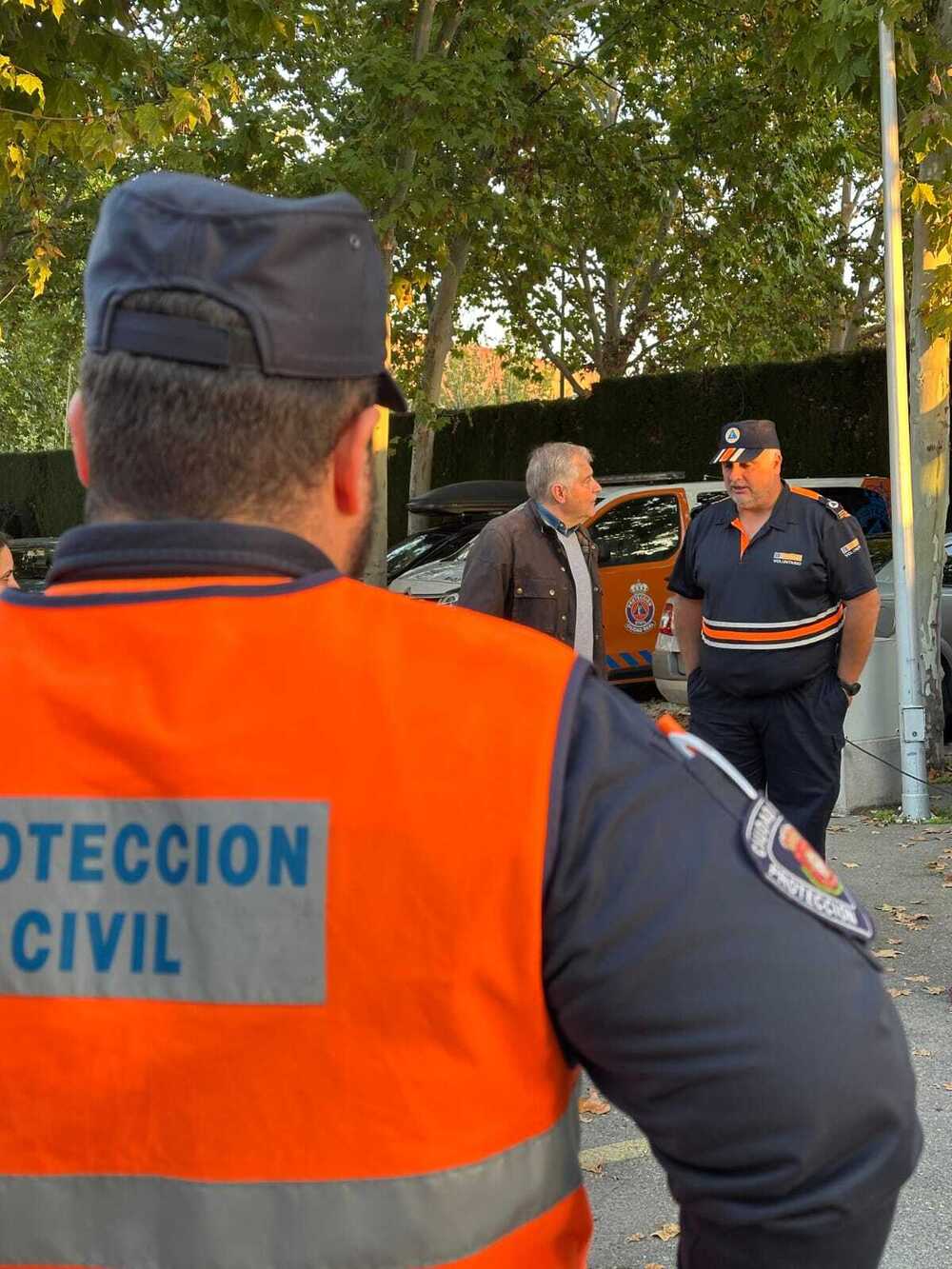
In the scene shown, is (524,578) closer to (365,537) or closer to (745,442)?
(745,442)

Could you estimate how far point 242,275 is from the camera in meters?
1.24

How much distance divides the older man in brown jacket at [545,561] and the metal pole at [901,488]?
10.2 ft

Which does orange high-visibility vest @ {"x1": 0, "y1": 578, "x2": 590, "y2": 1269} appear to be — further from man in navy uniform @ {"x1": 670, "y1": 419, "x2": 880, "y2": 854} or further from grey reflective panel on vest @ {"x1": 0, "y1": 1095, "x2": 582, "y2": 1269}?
man in navy uniform @ {"x1": 670, "y1": 419, "x2": 880, "y2": 854}

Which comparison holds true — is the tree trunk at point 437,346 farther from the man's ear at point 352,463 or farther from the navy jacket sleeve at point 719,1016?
the navy jacket sleeve at point 719,1016

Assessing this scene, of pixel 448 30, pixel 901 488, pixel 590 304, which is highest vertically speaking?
pixel 448 30

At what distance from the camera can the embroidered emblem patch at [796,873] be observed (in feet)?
3.86

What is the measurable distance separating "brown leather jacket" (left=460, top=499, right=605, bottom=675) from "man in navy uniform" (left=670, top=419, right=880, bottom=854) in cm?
65

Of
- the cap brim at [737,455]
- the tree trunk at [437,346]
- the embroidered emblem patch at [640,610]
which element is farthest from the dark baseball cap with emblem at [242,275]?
the tree trunk at [437,346]

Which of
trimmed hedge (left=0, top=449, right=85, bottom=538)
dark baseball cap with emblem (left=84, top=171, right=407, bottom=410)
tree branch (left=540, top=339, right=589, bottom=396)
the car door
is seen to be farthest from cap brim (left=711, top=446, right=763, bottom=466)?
trimmed hedge (left=0, top=449, right=85, bottom=538)

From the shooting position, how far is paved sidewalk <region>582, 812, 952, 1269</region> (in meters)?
3.84

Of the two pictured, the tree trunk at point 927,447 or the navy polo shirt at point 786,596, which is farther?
the tree trunk at point 927,447

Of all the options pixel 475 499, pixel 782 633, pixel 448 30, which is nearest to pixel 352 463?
pixel 782 633

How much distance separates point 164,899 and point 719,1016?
1.39 feet

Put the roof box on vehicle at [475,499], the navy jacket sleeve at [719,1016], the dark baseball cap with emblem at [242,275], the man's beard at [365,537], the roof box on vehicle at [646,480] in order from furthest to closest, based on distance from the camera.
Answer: the roof box on vehicle at [475,499]
the roof box on vehicle at [646,480]
the man's beard at [365,537]
the dark baseball cap with emblem at [242,275]
the navy jacket sleeve at [719,1016]
